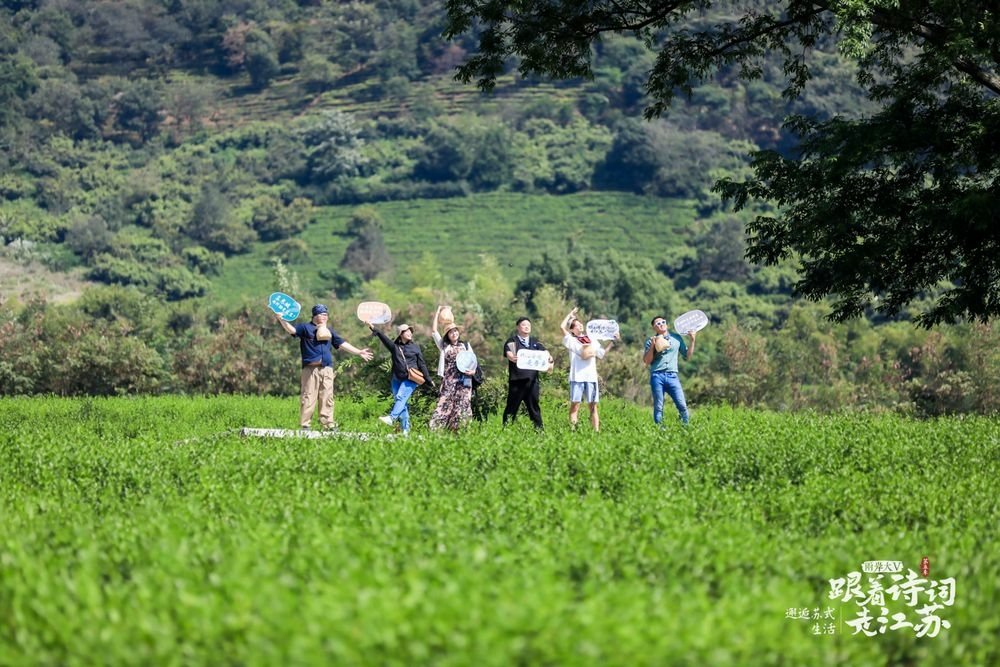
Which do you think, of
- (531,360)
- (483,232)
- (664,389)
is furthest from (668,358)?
(483,232)

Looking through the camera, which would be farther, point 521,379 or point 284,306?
point 284,306

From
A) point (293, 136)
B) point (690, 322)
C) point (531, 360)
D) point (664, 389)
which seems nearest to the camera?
point (531, 360)

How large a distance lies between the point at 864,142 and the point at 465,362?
22.6 feet

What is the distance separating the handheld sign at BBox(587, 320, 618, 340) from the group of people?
0.22 metres

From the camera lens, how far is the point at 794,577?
965 cm

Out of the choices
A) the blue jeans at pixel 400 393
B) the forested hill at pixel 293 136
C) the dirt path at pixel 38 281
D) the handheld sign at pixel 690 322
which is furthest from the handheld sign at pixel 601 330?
the dirt path at pixel 38 281

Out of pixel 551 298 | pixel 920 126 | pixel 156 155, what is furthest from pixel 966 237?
pixel 156 155

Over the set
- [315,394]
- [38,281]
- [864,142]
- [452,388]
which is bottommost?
[38,281]

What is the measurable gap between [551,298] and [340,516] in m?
42.9

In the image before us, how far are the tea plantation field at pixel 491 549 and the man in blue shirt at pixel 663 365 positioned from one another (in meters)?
3.22

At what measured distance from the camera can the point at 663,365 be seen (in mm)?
21328

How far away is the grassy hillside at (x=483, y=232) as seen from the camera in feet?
306

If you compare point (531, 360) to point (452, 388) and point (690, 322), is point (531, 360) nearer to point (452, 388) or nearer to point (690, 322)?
point (452, 388)

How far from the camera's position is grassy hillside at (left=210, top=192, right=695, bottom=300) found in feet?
306
